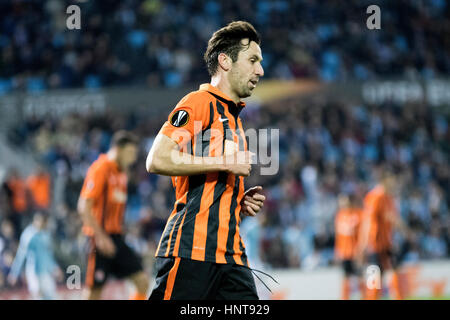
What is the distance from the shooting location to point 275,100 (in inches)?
637

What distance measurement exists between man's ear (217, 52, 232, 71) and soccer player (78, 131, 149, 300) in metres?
3.64

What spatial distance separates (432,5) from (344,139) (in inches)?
249

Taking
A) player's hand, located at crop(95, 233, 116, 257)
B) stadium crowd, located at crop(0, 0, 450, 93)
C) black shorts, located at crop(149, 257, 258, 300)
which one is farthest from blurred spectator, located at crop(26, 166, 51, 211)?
black shorts, located at crop(149, 257, 258, 300)

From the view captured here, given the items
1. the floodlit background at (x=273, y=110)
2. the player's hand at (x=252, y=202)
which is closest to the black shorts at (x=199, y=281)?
the player's hand at (x=252, y=202)

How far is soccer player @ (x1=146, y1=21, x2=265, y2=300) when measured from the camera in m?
3.39

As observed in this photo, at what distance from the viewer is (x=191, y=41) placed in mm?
17250

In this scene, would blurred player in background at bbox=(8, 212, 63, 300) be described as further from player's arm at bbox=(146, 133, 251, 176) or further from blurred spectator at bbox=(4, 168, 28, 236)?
player's arm at bbox=(146, 133, 251, 176)

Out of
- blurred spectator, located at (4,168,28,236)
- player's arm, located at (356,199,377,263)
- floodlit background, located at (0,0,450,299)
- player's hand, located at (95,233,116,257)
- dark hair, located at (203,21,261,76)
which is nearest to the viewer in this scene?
dark hair, located at (203,21,261,76)

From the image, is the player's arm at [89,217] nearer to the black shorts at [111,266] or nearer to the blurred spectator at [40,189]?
the black shorts at [111,266]

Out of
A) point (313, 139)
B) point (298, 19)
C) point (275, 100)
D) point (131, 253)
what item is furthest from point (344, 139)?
point (131, 253)

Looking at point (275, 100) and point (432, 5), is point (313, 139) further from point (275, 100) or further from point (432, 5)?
point (432, 5)

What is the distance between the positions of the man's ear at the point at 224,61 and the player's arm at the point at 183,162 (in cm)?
61

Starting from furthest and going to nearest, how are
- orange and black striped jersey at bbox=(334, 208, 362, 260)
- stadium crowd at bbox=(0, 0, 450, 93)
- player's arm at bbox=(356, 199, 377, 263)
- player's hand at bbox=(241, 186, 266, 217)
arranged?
1. stadium crowd at bbox=(0, 0, 450, 93)
2. orange and black striped jersey at bbox=(334, 208, 362, 260)
3. player's arm at bbox=(356, 199, 377, 263)
4. player's hand at bbox=(241, 186, 266, 217)

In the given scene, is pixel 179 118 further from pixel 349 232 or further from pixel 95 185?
pixel 349 232
